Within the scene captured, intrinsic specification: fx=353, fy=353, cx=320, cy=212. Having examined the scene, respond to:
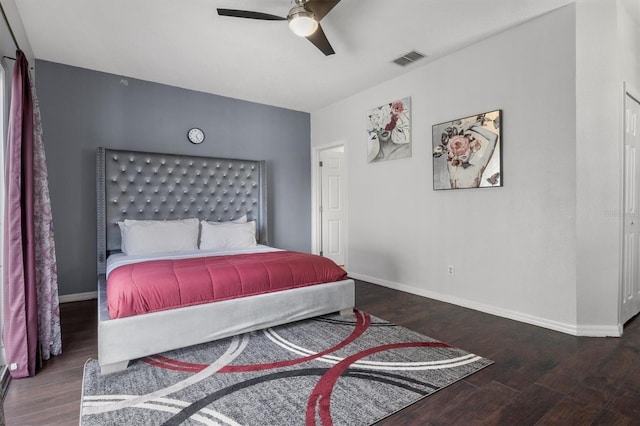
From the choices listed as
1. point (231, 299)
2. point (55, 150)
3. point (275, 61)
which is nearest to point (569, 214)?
point (231, 299)

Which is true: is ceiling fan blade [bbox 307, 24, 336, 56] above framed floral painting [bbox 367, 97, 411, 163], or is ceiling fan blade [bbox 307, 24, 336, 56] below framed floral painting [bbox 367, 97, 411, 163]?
above

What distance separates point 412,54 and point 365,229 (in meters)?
2.22

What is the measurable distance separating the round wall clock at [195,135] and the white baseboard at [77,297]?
2157mm

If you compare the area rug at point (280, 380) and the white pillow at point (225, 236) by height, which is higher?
the white pillow at point (225, 236)

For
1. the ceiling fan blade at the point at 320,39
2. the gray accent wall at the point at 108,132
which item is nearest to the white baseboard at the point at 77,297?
the gray accent wall at the point at 108,132

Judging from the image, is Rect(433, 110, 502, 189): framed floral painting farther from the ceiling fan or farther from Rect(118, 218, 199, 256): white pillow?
Rect(118, 218, 199, 256): white pillow

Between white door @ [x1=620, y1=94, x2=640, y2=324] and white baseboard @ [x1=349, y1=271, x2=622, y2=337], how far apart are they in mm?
272

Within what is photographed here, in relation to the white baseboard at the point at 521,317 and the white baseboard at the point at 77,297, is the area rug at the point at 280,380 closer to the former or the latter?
the white baseboard at the point at 521,317

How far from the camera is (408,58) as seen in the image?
Answer: 372 centimetres

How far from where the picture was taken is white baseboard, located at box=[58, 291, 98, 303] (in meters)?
3.84

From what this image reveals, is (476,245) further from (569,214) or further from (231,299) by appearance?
(231,299)

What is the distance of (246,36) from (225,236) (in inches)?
87.4

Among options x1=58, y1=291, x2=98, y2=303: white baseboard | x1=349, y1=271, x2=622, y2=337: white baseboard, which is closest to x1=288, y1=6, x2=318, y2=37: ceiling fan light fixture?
x1=349, y1=271, x2=622, y2=337: white baseboard

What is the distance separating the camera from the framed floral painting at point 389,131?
13.7 feet
